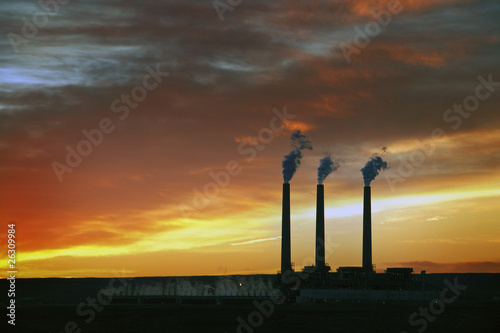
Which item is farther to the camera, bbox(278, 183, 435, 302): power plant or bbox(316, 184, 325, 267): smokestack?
bbox(316, 184, 325, 267): smokestack

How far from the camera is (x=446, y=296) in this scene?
130 meters

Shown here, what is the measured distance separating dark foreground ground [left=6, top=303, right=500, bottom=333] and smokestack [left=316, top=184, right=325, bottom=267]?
89.8 ft

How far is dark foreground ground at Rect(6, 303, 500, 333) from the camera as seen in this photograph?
251ft

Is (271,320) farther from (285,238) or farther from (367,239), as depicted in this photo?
(367,239)

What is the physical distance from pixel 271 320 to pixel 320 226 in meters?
47.7

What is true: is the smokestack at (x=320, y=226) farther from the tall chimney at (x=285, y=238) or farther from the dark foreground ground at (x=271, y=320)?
the dark foreground ground at (x=271, y=320)

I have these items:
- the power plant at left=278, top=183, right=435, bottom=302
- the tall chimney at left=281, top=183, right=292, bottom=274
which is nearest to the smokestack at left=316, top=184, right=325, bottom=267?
the power plant at left=278, top=183, right=435, bottom=302

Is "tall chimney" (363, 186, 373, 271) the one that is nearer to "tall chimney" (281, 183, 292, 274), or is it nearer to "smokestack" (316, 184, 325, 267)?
"smokestack" (316, 184, 325, 267)

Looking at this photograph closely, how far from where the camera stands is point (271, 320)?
83.0 meters

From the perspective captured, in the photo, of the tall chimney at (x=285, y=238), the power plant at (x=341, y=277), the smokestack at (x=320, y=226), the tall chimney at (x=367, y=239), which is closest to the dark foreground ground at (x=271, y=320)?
the power plant at (x=341, y=277)

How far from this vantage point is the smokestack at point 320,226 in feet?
A: 422

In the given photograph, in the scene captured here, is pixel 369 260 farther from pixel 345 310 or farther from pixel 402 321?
pixel 402 321

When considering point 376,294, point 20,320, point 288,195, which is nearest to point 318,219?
point 288,195

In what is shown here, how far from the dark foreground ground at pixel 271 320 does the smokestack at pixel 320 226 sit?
89.8 ft
